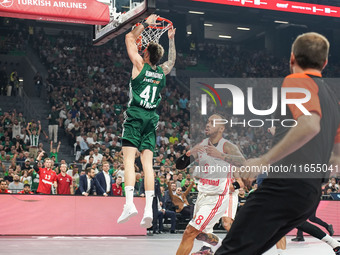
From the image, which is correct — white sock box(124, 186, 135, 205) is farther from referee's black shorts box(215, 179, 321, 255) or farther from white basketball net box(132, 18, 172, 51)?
referee's black shorts box(215, 179, 321, 255)

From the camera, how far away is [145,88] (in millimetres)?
7367

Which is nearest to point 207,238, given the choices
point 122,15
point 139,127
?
point 139,127

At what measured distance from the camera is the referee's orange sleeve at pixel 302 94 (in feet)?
12.6

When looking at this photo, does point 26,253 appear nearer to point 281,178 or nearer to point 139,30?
point 139,30

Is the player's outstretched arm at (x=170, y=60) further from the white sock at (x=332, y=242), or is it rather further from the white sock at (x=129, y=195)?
the white sock at (x=332, y=242)

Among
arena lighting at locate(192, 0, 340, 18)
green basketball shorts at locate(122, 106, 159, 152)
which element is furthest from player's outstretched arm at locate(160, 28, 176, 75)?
arena lighting at locate(192, 0, 340, 18)

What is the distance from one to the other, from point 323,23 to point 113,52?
1554cm

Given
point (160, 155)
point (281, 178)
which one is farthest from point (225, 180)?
point (160, 155)

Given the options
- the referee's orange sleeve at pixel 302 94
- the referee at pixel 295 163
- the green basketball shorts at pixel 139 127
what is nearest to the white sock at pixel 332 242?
the green basketball shorts at pixel 139 127

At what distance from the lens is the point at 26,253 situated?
33.9ft

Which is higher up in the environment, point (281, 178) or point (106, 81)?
point (106, 81)

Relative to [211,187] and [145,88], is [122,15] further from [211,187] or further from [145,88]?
[211,187]

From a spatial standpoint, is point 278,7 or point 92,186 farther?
point 278,7

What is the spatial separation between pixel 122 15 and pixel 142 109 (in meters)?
3.11
